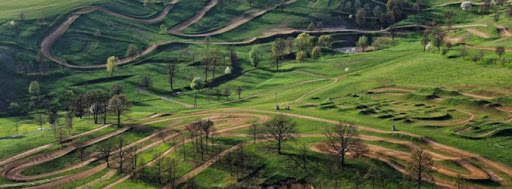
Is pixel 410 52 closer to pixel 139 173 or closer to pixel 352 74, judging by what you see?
pixel 352 74

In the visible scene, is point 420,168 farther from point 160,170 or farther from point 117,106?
point 117,106

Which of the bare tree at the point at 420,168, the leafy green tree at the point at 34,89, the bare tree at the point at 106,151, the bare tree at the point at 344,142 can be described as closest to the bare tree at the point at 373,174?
the bare tree at the point at 420,168

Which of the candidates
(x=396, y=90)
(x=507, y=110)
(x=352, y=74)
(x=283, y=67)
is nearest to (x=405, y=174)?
(x=507, y=110)

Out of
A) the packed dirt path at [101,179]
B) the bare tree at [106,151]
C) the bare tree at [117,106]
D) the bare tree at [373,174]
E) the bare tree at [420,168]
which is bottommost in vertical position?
the packed dirt path at [101,179]

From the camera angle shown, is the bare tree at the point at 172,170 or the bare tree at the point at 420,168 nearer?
the bare tree at the point at 420,168

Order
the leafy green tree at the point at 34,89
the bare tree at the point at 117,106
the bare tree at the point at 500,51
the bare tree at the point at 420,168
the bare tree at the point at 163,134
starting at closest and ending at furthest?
1. the bare tree at the point at 420,168
2. the bare tree at the point at 163,134
3. the bare tree at the point at 117,106
4. the bare tree at the point at 500,51
5. the leafy green tree at the point at 34,89

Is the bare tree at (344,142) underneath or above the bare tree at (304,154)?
above

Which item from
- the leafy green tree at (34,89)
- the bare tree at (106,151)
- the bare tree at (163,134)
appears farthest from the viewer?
the leafy green tree at (34,89)

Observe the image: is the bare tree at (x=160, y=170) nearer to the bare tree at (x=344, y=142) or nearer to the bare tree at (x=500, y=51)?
the bare tree at (x=344, y=142)
